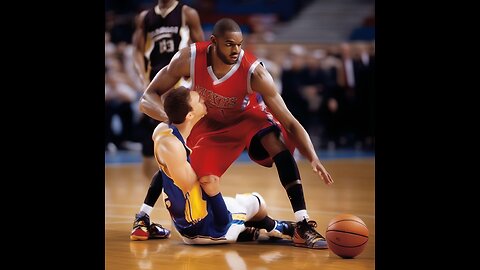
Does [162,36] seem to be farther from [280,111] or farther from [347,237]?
[347,237]

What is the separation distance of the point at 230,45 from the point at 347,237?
4.76 feet

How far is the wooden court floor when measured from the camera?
14.8ft

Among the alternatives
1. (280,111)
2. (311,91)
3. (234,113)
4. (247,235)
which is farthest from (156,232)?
(311,91)

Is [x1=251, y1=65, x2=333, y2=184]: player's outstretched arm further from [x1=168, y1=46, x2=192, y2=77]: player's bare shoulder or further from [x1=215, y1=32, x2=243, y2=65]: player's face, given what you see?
[x1=168, y1=46, x2=192, y2=77]: player's bare shoulder

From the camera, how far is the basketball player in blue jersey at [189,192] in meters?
4.95

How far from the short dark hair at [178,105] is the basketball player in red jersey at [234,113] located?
216mm

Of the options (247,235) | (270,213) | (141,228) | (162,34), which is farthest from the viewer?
(162,34)

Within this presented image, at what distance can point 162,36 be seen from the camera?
22.6ft
